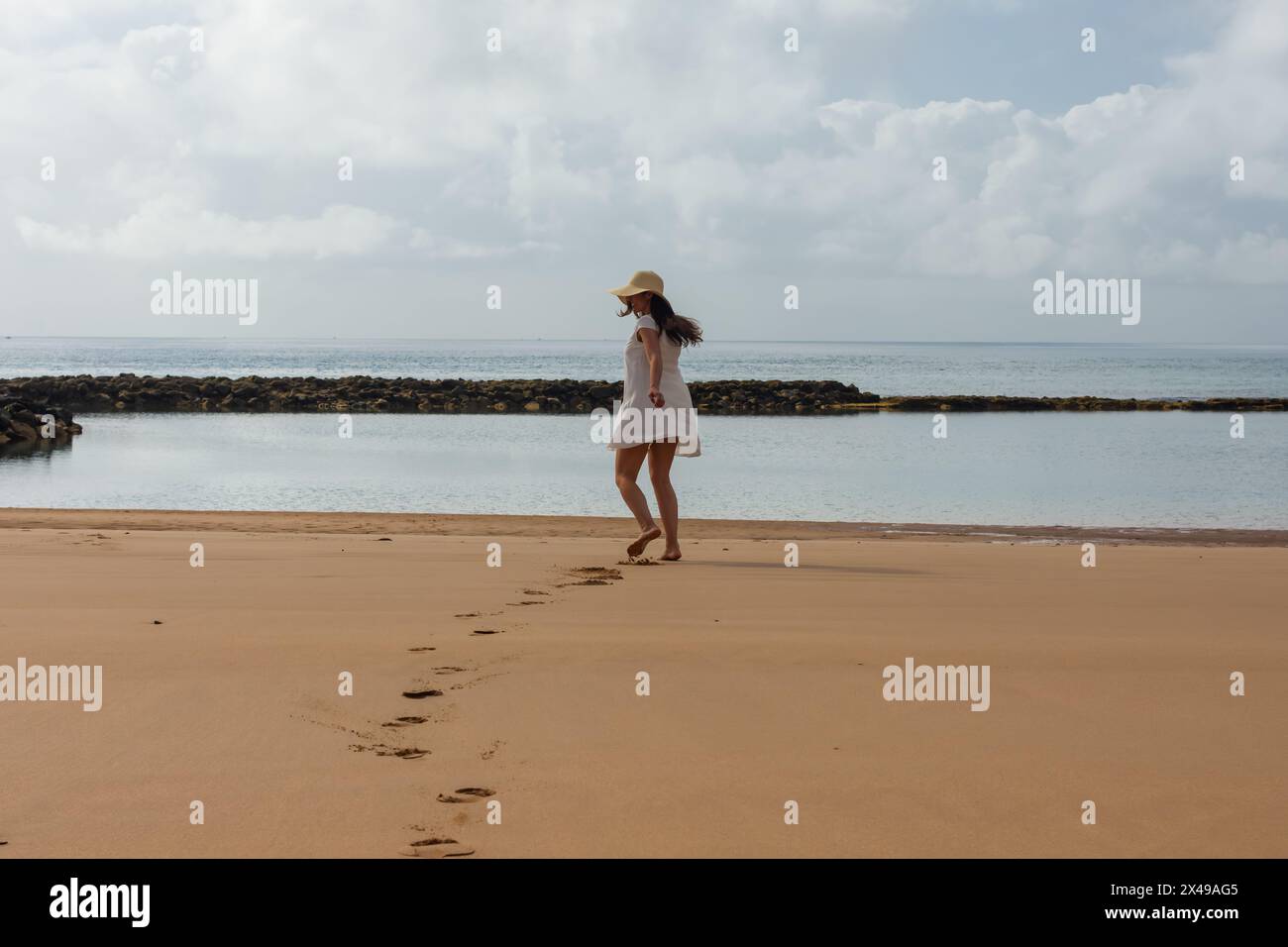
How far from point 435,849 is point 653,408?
5.27 meters

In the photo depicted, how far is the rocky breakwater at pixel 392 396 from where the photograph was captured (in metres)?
33.5

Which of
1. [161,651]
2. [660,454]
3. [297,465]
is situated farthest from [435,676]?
[297,465]

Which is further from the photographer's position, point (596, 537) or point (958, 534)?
point (958, 534)

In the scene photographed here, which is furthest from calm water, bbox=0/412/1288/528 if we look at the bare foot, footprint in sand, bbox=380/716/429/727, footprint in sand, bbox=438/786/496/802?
footprint in sand, bbox=438/786/496/802

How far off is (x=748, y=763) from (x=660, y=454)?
4.60m

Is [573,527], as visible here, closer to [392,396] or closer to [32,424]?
[32,424]

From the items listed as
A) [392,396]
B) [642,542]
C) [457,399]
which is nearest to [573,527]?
[642,542]

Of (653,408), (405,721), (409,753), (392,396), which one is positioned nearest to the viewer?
(409,753)

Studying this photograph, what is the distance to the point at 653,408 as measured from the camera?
802cm

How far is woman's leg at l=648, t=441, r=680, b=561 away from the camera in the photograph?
809cm

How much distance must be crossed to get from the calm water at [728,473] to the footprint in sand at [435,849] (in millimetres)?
9468

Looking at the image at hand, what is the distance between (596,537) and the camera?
9.97 m

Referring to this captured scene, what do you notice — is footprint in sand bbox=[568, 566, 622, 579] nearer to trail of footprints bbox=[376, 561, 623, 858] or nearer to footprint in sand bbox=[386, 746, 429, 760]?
trail of footprints bbox=[376, 561, 623, 858]
